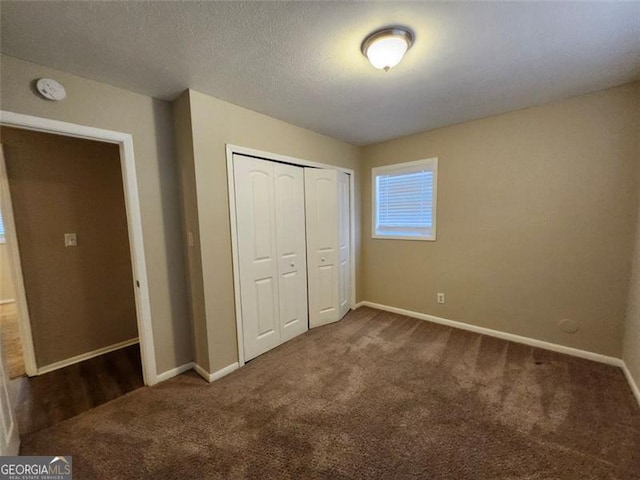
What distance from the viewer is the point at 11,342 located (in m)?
2.79

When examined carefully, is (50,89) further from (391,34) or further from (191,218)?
(391,34)

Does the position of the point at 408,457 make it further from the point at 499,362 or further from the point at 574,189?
the point at 574,189

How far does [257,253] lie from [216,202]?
0.63m

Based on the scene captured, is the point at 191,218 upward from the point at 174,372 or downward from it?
upward

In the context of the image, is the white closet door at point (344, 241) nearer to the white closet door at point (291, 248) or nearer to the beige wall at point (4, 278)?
the white closet door at point (291, 248)

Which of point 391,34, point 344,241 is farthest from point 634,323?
point 391,34

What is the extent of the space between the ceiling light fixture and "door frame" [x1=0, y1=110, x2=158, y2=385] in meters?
1.86

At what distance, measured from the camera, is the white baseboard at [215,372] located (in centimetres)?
214

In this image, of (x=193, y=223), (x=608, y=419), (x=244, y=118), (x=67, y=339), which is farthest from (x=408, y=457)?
(x=67, y=339)

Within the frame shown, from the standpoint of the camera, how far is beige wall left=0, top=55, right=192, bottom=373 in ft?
5.59

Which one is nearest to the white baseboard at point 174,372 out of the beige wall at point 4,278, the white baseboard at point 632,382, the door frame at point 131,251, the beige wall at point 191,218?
the door frame at point 131,251

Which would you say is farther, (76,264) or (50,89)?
(76,264)

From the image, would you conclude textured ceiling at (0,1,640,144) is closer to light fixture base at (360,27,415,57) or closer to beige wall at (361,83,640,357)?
light fixture base at (360,27,415,57)

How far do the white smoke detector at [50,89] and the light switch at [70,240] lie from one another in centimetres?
141
